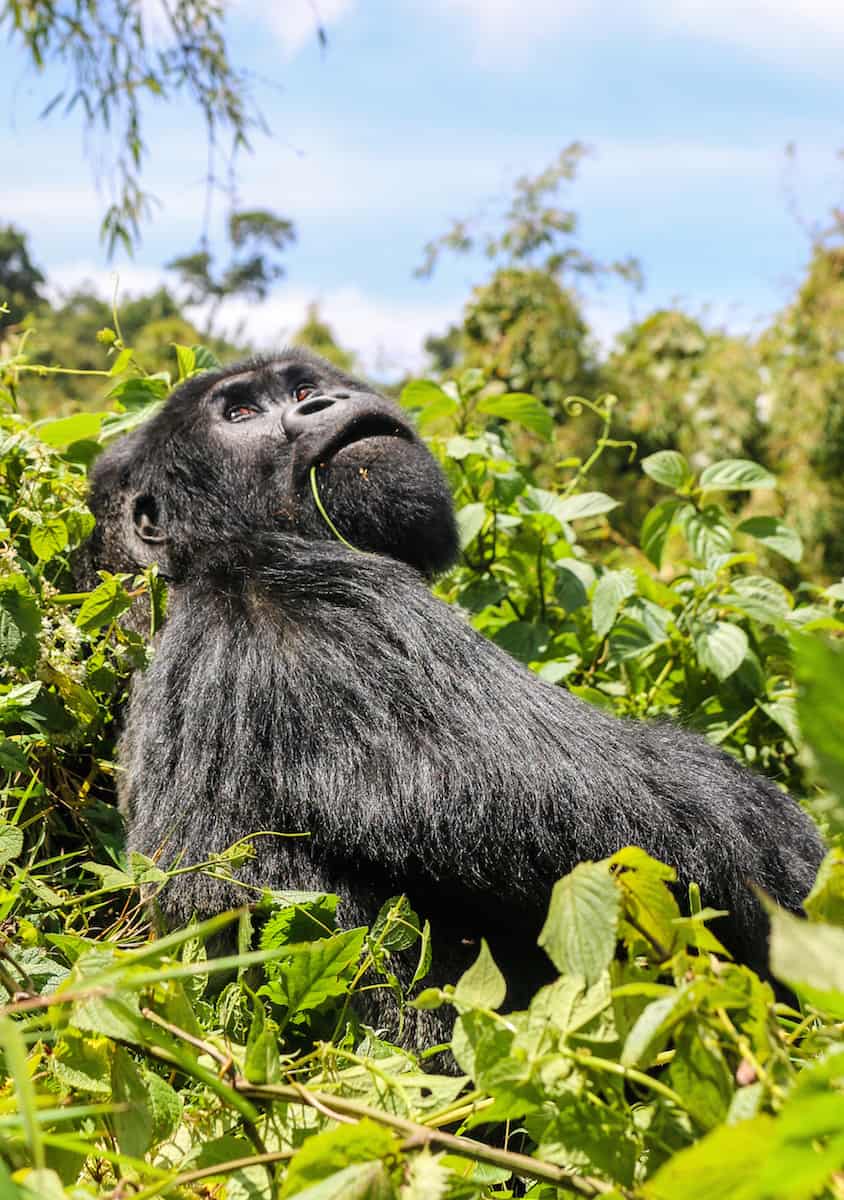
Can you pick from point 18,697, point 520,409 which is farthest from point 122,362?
point 18,697

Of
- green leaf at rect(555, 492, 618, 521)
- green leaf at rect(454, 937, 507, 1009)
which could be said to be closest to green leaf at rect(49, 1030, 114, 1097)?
green leaf at rect(454, 937, 507, 1009)

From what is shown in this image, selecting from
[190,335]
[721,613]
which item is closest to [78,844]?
[721,613]

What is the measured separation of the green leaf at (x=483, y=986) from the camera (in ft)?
4.29

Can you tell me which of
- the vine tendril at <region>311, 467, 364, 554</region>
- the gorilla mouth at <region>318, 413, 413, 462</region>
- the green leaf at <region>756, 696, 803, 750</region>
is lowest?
the green leaf at <region>756, 696, 803, 750</region>

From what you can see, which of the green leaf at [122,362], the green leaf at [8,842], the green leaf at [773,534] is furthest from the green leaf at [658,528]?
the green leaf at [8,842]

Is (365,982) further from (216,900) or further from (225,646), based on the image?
(225,646)

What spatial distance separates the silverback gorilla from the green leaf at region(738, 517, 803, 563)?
3.50ft

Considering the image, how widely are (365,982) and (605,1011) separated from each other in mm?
1135

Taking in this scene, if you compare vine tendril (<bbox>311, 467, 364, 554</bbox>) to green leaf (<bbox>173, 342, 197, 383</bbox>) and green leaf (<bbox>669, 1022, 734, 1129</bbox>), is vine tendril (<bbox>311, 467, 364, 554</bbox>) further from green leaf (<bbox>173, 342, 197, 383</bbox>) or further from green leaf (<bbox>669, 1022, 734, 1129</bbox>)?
green leaf (<bbox>669, 1022, 734, 1129</bbox>)

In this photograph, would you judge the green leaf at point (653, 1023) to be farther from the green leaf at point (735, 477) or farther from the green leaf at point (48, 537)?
the green leaf at point (735, 477)

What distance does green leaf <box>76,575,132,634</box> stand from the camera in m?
2.56

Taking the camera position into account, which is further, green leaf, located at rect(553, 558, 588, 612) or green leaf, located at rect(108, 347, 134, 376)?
green leaf, located at rect(553, 558, 588, 612)

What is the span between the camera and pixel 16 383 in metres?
3.56

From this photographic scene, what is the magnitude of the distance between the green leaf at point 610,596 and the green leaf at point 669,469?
0.36 metres
